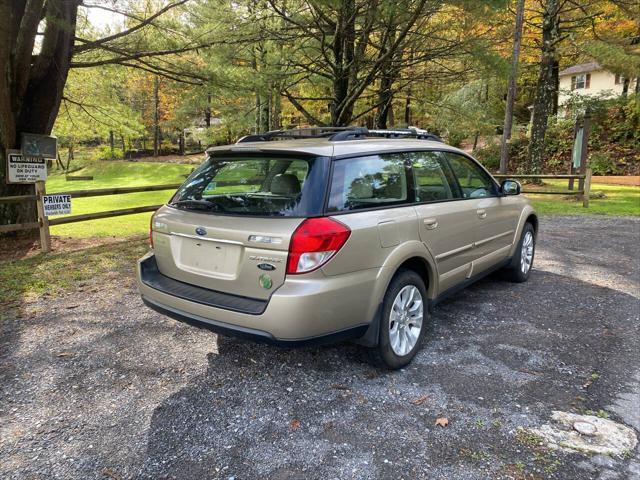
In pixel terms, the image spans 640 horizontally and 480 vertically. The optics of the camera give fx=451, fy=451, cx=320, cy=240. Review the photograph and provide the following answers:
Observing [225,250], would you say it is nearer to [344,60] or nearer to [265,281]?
[265,281]

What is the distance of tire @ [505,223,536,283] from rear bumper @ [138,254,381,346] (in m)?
3.03

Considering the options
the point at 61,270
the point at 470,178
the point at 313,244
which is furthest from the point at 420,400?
the point at 61,270

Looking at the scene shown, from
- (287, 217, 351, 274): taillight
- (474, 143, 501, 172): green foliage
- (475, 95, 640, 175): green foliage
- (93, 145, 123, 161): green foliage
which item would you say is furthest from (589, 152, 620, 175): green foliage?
(93, 145, 123, 161): green foliage

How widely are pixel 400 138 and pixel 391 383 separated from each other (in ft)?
7.05

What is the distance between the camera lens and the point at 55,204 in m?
7.12

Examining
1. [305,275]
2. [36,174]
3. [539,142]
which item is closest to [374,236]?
[305,275]

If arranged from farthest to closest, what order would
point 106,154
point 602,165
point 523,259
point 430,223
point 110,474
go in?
point 106,154, point 602,165, point 523,259, point 430,223, point 110,474

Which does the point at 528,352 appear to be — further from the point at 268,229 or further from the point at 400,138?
the point at 268,229

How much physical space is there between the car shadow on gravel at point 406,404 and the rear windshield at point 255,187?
125cm

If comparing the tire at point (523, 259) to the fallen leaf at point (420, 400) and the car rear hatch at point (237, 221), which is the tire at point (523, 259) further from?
the car rear hatch at point (237, 221)

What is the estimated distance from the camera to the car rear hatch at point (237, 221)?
2.81 m

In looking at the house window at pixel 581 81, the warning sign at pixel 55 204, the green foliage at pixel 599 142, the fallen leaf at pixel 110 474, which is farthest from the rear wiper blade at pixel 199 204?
the house window at pixel 581 81

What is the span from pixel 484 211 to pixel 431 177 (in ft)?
2.87

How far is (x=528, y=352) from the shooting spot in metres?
3.70
